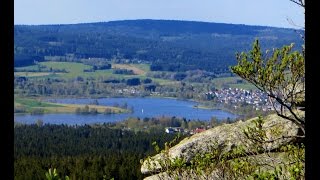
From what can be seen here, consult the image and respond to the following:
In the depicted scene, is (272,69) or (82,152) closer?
(272,69)

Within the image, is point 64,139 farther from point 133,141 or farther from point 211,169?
point 211,169

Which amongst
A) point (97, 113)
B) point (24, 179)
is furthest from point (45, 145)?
point (97, 113)

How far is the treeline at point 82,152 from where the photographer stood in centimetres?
4869

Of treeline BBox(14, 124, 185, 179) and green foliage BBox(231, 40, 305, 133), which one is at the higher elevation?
green foliage BBox(231, 40, 305, 133)

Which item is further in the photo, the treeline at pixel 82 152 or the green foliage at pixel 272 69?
the treeline at pixel 82 152

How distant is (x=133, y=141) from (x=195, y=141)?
77.1 meters

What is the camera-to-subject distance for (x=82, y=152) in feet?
258

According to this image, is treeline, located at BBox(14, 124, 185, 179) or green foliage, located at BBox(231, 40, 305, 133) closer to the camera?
green foliage, located at BBox(231, 40, 305, 133)

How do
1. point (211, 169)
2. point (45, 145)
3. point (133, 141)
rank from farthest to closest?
1. point (133, 141)
2. point (45, 145)
3. point (211, 169)

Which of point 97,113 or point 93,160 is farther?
point 97,113

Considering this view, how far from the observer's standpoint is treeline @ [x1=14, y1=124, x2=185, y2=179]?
160 ft

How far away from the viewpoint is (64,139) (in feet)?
300

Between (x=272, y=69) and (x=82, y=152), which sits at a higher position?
(x=272, y=69)
